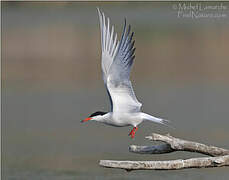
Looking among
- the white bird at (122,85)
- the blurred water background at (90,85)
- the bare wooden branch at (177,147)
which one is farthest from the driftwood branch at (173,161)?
the blurred water background at (90,85)

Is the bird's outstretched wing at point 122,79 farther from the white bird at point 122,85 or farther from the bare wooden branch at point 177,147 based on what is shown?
the bare wooden branch at point 177,147

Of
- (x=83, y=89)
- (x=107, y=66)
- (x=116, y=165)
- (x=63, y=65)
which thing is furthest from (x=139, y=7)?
(x=116, y=165)

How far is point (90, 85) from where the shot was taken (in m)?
13.1

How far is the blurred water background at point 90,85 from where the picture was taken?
8.10m

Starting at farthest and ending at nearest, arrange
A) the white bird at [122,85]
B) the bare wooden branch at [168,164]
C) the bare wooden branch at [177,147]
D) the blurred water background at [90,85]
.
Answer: the blurred water background at [90,85]
the white bird at [122,85]
the bare wooden branch at [177,147]
the bare wooden branch at [168,164]

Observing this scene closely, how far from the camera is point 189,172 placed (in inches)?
291

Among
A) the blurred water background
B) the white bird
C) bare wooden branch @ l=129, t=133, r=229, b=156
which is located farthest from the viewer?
the blurred water background

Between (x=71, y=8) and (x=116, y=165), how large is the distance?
64.9ft

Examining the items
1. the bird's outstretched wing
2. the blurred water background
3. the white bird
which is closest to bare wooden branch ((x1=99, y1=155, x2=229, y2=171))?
the white bird

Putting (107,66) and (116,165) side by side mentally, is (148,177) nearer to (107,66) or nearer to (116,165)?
(107,66)

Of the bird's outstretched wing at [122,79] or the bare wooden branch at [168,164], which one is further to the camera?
the bird's outstretched wing at [122,79]

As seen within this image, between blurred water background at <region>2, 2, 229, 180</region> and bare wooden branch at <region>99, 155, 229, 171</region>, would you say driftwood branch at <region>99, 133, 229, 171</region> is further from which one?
blurred water background at <region>2, 2, 229, 180</region>

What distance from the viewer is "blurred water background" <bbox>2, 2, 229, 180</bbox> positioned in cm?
810

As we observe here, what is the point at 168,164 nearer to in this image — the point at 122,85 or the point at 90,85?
the point at 122,85
